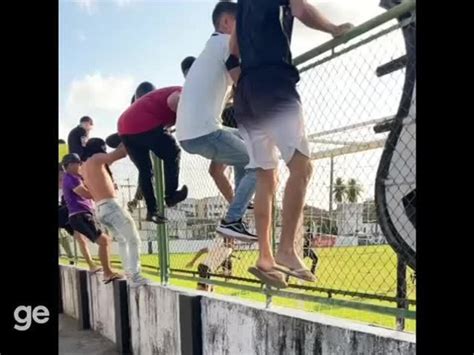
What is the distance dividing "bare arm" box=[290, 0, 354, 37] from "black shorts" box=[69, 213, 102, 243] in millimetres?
3393

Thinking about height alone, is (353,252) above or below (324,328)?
above

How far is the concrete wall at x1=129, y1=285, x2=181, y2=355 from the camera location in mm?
3451

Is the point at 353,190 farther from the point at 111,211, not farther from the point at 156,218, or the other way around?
the point at 111,211

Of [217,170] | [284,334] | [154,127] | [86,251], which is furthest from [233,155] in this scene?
[86,251]

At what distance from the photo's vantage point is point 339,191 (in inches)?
95.2

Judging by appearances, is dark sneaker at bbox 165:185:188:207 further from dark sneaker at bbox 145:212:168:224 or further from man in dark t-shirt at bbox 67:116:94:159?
man in dark t-shirt at bbox 67:116:94:159

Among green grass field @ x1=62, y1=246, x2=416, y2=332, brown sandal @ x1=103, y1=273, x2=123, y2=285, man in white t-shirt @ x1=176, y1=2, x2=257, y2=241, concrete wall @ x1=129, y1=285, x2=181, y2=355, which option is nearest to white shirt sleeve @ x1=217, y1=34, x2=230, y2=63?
Result: man in white t-shirt @ x1=176, y1=2, x2=257, y2=241

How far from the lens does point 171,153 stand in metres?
3.39

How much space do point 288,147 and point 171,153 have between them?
1.30 metres

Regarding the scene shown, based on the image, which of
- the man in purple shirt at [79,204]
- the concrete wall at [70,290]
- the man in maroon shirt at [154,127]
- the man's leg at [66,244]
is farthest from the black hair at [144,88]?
the man's leg at [66,244]

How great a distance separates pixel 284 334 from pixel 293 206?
65 cm

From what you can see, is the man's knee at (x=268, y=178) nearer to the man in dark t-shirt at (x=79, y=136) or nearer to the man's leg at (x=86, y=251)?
the man in dark t-shirt at (x=79, y=136)
